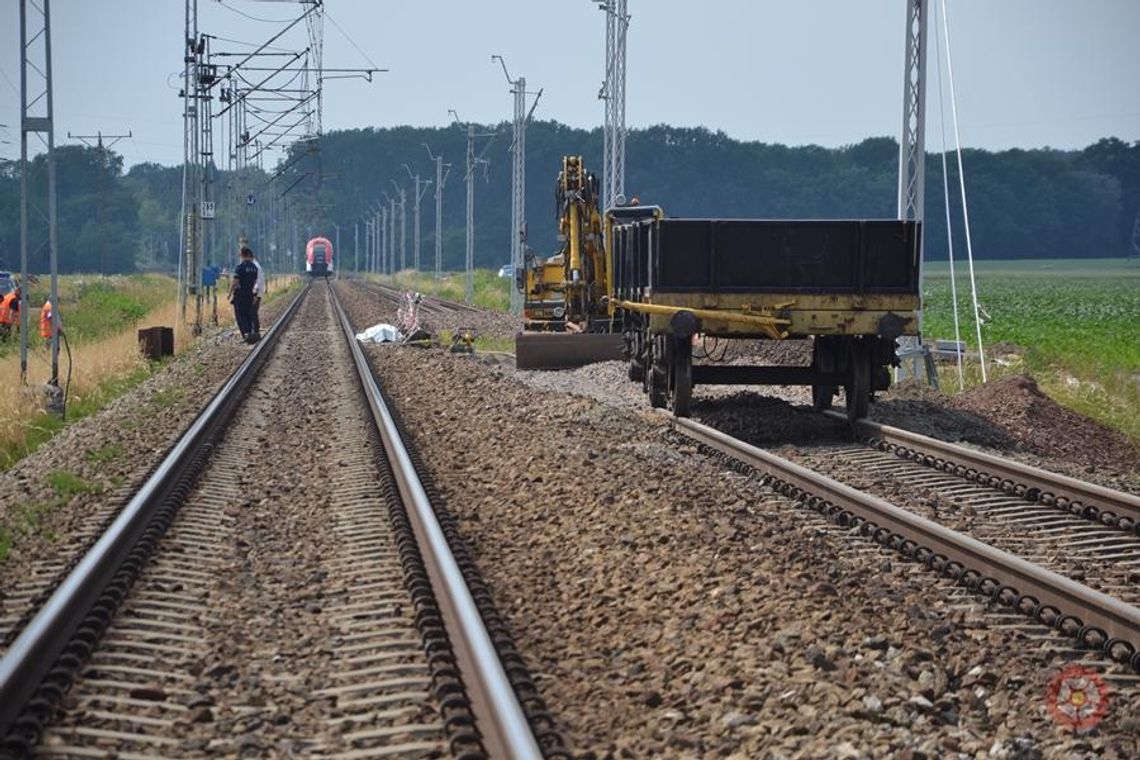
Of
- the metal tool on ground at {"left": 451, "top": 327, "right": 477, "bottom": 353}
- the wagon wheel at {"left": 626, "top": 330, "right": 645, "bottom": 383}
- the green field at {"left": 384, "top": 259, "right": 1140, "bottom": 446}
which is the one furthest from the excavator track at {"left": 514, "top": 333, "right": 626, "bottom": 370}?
the wagon wheel at {"left": 626, "top": 330, "right": 645, "bottom": 383}

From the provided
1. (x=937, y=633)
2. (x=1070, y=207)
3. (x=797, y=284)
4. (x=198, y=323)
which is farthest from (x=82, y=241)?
(x=937, y=633)

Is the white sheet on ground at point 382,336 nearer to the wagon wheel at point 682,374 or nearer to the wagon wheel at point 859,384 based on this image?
the wagon wheel at point 682,374

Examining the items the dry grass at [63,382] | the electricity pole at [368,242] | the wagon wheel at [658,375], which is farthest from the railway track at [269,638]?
the electricity pole at [368,242]

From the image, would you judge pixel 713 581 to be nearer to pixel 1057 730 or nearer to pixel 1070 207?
pixel 1057 730

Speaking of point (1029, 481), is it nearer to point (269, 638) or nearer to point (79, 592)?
point (269, 638)

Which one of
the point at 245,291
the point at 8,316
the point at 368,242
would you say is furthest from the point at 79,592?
the point at 368,242

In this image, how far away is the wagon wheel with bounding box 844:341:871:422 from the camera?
17094 millimetres

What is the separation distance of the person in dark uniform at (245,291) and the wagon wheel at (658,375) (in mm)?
13069

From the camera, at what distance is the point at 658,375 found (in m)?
18.7

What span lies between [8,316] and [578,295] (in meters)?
14.1

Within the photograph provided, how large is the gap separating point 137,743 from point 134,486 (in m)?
6.59

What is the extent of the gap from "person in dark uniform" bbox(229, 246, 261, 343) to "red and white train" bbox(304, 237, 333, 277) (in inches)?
3992

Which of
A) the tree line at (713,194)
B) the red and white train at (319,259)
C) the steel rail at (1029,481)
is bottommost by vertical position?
the steel rail at (1029,481)

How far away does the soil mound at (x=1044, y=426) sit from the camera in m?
17.0
